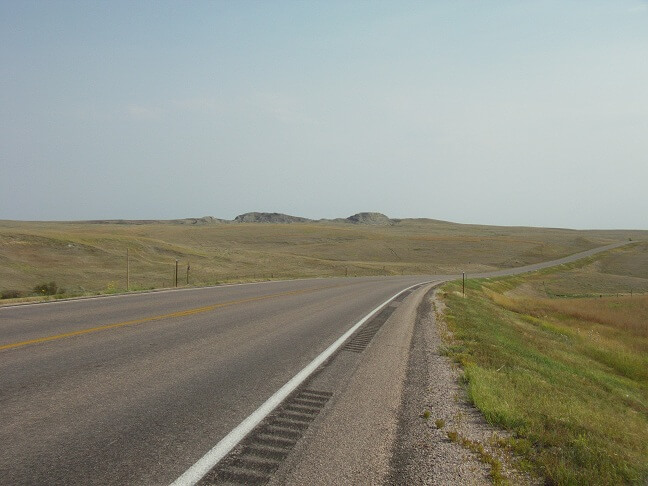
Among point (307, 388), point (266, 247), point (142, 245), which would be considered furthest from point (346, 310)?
point (266, 247)

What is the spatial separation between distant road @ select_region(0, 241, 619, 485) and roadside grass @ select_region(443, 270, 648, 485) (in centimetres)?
277

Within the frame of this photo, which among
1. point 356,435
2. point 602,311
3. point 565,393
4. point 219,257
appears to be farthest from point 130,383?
point 219,257

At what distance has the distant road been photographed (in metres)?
3.98

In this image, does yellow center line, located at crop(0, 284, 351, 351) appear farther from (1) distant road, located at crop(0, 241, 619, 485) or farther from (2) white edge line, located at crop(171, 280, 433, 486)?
(2) white edge line, located at crop(171, 280, 433, 486)

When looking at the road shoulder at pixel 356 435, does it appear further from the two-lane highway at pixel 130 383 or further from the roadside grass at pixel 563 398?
the roadside grass at pixel 563 398

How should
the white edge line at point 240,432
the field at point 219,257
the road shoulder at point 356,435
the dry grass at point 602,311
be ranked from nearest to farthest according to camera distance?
the white edge line at point 240,432 → the road shoulder at point 356,435 → the dry grass at point 602,311 → the field at point 219,257

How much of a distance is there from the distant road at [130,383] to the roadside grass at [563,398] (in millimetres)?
2769

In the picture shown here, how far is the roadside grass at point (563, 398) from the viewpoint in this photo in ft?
14.3

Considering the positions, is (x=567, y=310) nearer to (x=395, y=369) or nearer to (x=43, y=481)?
(x=395, y=369)

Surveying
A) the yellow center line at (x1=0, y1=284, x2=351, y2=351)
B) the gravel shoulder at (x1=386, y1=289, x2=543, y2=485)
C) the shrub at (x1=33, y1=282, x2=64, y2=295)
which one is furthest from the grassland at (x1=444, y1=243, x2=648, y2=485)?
the shrub at (x1=33, y1=282, x2=64, y2=295)

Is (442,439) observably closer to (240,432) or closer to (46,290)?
(240,432)

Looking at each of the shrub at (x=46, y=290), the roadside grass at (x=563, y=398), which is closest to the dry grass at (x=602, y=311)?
the roadside grass at (x=563, y=398)

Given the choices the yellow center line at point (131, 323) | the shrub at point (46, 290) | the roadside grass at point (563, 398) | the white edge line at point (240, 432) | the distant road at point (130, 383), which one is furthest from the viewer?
the shrub at point (46, 290)

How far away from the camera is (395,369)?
7680mm
